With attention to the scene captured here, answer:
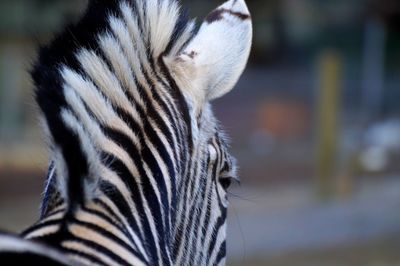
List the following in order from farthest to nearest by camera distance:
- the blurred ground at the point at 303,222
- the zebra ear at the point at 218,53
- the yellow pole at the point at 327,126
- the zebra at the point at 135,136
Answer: the yellow pole at the point at 327,126
the blurred ground at the point at 303,222
the zebra ear at the point at 218,53
the zebra at the point at 135,136

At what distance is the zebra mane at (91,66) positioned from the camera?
1854 mm

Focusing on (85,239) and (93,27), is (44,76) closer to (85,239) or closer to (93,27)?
(93,27)

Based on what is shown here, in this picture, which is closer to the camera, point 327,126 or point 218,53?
point 218,53

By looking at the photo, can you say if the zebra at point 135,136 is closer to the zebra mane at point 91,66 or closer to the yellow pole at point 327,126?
the zebra mane at point 91,66

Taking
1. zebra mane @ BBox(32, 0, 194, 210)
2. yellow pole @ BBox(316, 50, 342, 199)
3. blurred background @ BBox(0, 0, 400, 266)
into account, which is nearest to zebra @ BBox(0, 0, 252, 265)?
zebra mane @ BBox(32, 0, 194, 210)

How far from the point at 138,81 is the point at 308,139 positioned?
15.4 metres

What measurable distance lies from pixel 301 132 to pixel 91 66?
52.4ft

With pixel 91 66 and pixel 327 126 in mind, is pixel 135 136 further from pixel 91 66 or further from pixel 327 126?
pixel 327 126

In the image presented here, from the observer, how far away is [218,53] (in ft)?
7.61

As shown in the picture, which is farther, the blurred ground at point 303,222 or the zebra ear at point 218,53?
the blurred ground at point 303,222

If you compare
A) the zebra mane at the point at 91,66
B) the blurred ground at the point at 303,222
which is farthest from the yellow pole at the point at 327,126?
the zebra mane at the point at 91,66

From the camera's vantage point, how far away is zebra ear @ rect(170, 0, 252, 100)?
7.38 ft

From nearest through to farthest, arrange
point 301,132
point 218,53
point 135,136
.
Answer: point 135,136, point 218,53, point 301,132

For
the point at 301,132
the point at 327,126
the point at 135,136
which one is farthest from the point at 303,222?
the point at 135,136
